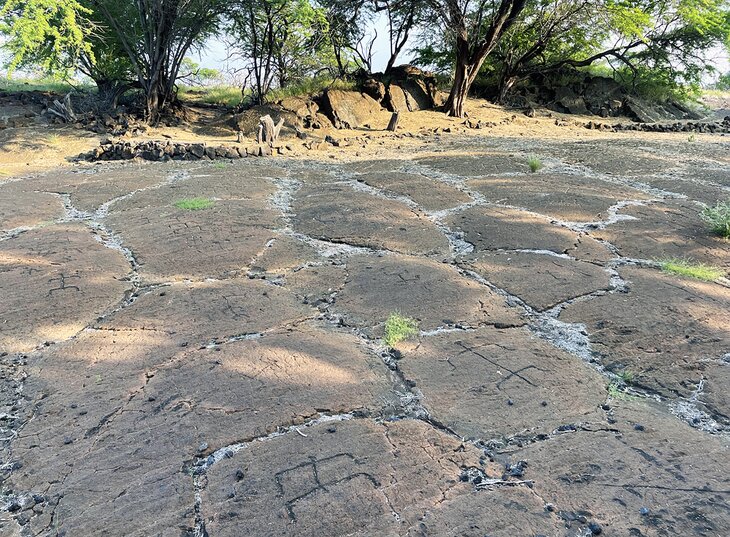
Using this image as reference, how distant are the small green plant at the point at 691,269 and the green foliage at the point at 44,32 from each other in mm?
8774

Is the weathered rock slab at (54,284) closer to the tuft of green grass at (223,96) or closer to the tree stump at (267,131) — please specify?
the tree stump at (267,131)

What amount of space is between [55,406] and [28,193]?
4.44m

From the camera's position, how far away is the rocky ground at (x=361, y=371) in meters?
1.91

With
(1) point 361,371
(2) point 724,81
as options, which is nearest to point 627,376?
(1) point 361,371

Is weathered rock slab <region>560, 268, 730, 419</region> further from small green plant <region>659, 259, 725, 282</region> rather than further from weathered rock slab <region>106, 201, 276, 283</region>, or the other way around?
weathered rock slab <region>106, 201, 276, 283</region>

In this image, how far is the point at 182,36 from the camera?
1193 cm

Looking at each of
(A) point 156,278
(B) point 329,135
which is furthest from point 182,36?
(A) point 156,278

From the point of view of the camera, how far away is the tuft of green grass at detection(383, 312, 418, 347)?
297 centimetres

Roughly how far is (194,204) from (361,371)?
3.13 meters

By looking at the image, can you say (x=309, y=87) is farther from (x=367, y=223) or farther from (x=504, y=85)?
(x=367, y=223)

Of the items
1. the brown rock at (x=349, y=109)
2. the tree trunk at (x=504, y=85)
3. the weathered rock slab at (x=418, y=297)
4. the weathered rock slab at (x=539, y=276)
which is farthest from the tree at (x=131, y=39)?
the weathered rock slab at (x=539, y=276)

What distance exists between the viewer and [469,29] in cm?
1398

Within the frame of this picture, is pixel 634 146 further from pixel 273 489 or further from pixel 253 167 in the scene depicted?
pixel 273 489

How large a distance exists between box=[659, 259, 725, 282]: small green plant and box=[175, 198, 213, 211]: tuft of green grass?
366 centimetres
